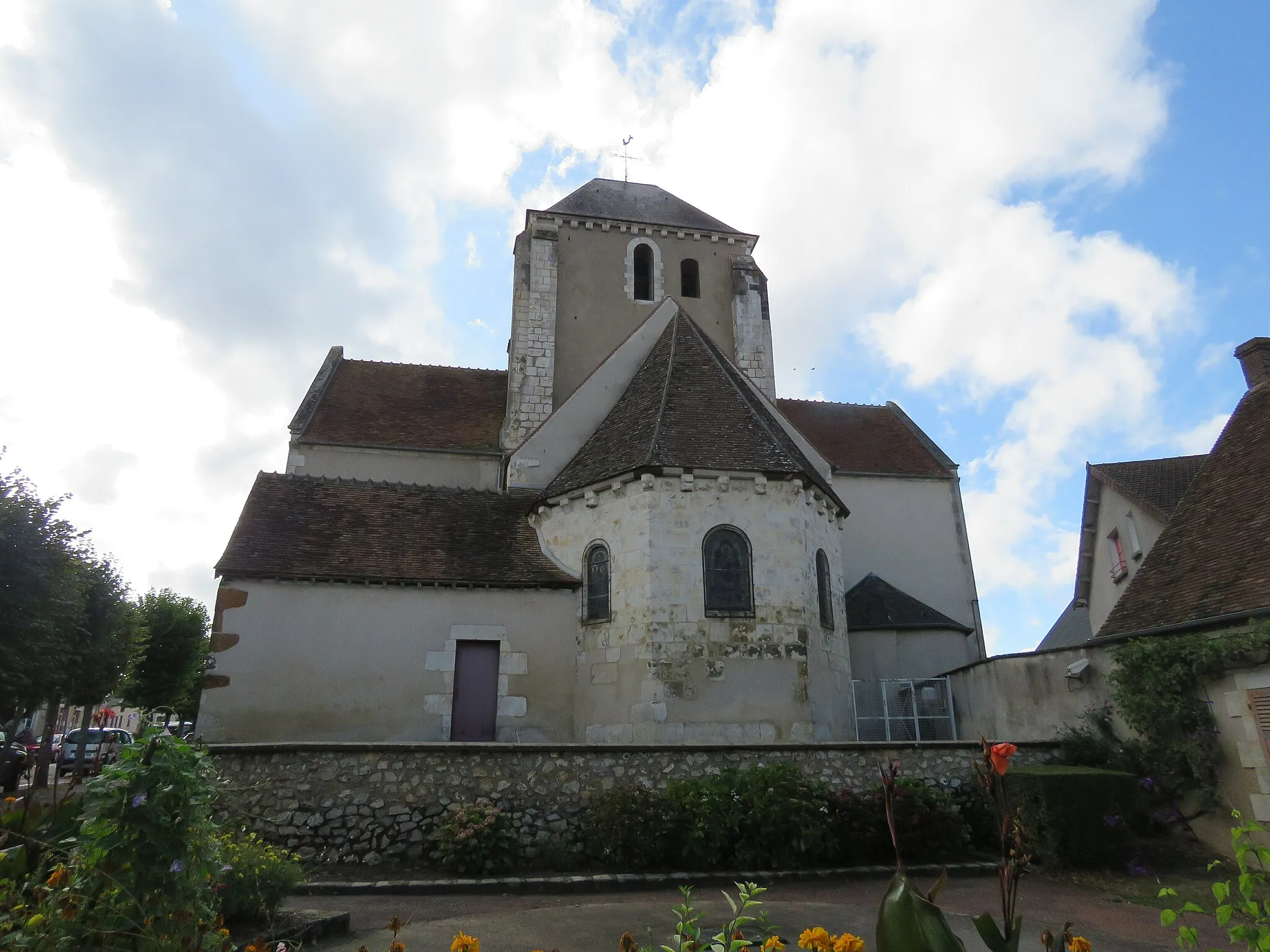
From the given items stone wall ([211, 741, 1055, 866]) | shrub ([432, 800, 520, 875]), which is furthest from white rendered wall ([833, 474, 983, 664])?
shrub ([432, 800, 520, 875])

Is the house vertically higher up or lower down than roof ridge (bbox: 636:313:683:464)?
lower down

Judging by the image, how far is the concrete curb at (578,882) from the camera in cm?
805

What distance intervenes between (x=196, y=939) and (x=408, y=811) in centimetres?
551

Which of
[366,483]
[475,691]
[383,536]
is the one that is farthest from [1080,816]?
[366,483]

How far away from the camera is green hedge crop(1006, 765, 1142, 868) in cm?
895

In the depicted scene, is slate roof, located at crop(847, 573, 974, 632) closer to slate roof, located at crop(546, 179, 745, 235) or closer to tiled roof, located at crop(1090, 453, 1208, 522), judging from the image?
tiled roof, located at crop(1090, 453, 1208, 522)

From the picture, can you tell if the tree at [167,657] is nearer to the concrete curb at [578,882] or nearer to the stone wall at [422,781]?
the stone wall at [422,781]

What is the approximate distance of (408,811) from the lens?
9.32 m

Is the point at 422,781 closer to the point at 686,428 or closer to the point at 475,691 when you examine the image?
the point at 475,691

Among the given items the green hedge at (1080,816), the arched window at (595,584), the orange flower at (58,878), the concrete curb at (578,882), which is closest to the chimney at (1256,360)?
the green hedge at (1080,816)

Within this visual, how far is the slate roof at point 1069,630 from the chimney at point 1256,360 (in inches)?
583

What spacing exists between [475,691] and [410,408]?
10481 millimetres

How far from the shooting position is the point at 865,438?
941 inches

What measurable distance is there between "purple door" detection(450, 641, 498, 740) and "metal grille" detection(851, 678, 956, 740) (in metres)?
6.86
